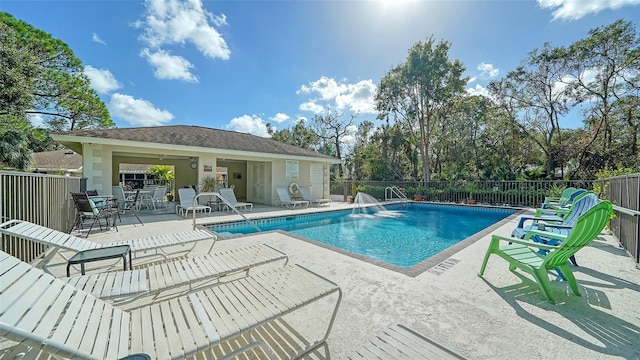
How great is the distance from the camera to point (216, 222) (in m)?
7.93

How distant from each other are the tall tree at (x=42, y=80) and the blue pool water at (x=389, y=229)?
12893 mm

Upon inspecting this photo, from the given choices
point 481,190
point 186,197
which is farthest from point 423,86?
point 186,197

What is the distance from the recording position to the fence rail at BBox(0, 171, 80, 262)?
11.6 feet

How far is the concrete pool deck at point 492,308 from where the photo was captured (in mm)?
2215

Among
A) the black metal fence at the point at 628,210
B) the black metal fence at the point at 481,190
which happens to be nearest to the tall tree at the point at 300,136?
the black metal fence at the point at 481,190

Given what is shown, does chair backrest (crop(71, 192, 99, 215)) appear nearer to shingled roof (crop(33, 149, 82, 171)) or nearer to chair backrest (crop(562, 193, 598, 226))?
chair backrest (crop(562, 193, 598, 226))

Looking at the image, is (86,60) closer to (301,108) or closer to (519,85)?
(301,108)

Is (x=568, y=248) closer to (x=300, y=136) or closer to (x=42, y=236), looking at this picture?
(x=42, y=236)

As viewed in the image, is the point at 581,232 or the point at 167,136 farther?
the point at 167,136

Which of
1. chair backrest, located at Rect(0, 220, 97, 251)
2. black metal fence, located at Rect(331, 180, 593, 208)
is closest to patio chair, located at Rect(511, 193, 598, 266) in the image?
chair backrest, located at Rect(0, 220, 97, 251)

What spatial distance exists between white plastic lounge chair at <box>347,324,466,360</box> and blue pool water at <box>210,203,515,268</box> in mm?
4001

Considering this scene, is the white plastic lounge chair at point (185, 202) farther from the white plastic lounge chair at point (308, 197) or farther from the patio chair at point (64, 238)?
the white plastic lounge chair at point (308, 197)

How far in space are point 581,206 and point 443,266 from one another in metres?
2.54

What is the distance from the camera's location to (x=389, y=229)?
30.2 ft
